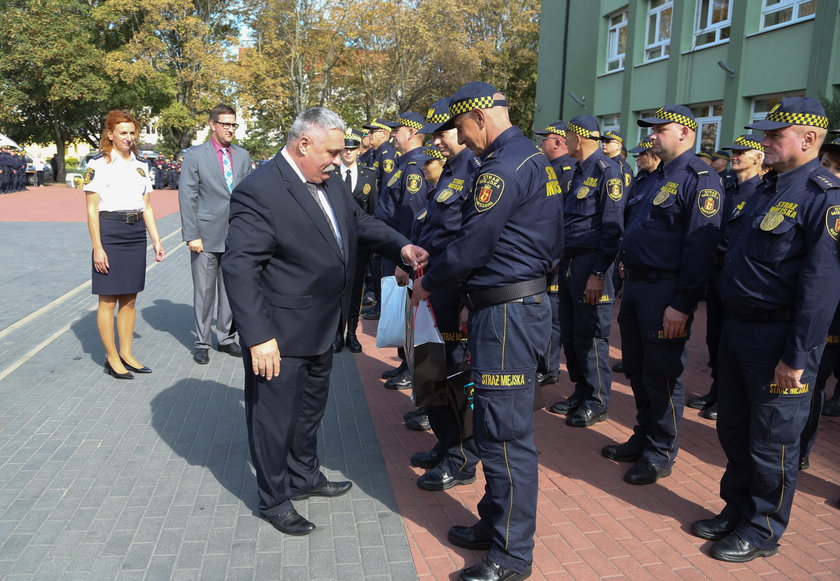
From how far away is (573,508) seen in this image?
3.92 meters

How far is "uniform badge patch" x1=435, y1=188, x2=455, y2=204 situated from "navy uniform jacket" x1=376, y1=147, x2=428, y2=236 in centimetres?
263

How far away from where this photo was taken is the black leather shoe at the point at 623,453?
4.58 metres

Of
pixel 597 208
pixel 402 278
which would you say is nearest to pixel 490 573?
pixel 402 278

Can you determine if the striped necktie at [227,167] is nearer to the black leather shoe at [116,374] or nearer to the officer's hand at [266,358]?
the black leather shoe at [116,374]

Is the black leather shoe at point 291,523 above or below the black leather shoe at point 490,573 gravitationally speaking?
below

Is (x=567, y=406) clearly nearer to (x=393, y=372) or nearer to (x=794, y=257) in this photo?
(x=393, y=372)

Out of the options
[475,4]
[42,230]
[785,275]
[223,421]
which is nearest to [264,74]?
[475,4]

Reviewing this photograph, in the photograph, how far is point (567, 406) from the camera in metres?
5.49

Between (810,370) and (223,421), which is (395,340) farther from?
(810,370)

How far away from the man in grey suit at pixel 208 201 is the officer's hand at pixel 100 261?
2.93ft

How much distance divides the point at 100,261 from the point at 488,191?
400 cm

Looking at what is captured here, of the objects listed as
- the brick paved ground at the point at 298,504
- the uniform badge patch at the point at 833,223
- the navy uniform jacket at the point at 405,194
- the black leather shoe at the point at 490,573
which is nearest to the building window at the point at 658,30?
the navy uniform jacket at the point at 405,194

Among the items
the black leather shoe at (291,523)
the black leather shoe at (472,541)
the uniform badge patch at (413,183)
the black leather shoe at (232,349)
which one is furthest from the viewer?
the black leather shoe at (232,349)

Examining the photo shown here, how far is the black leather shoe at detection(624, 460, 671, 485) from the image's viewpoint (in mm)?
4230
